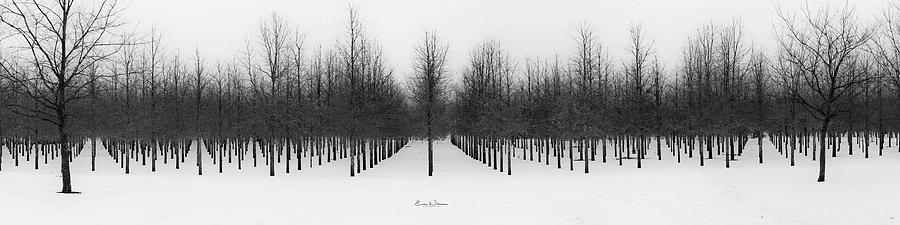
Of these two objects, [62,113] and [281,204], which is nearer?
[281,204]

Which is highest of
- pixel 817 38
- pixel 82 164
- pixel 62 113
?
pixel 817 38

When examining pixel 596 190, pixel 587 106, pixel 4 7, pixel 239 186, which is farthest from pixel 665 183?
pixel 4 7

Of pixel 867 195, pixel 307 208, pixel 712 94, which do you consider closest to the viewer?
pixel 307 208

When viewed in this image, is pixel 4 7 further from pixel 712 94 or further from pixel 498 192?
pixel 712 94

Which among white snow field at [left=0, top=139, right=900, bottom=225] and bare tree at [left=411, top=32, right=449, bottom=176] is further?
bare tree at [left=411, top=32, right=449, bottom=176]

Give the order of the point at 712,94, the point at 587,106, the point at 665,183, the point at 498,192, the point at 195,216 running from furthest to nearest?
the point at 712,94
the point at 587,106
the point at 665,183
the point at 498,192
the point at 195,216

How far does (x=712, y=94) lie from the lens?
3969 centimetres

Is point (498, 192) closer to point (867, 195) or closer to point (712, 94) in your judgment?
point (867, 195)

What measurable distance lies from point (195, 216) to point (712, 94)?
115 feet

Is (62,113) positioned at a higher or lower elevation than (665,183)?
higher

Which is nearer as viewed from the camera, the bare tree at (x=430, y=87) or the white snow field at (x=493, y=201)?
the white snow field at (x=493, y=201)
